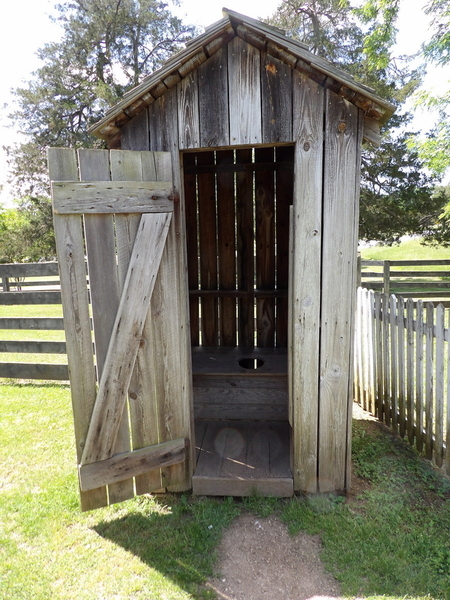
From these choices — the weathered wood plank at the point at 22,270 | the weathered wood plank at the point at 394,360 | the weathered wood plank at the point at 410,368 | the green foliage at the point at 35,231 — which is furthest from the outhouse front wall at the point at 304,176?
the green foliage at the point at 35,231

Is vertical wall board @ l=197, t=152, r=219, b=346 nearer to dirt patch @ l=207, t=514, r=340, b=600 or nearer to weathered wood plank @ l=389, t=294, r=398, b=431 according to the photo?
weathered wood plank @ l=389, t=294, r=398, b=431

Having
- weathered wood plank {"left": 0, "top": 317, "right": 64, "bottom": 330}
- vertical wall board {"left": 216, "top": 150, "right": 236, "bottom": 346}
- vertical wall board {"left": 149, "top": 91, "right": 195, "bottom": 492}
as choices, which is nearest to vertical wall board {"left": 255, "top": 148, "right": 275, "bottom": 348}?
vertical wall board {"left": 216, "top": 150, "right": 236, "bottom": 346}

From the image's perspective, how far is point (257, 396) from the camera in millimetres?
4141

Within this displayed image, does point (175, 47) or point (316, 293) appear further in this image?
point (175, 47)

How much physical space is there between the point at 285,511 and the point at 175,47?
1857cm

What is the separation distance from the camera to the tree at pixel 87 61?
1559cm

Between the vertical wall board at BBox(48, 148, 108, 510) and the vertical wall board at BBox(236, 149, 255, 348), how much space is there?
9.63 ft

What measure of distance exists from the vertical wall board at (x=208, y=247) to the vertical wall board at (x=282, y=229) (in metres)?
0.88

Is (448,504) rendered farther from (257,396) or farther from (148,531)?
(148,531)

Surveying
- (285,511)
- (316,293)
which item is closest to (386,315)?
(316,293)

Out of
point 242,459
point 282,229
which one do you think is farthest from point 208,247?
point 242,459

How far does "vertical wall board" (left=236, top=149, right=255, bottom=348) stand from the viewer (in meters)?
5.19

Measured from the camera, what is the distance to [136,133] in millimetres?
2996

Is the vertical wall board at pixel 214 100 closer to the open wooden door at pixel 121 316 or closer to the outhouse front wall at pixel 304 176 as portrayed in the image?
the outhouse front wall at pixel 304 176
